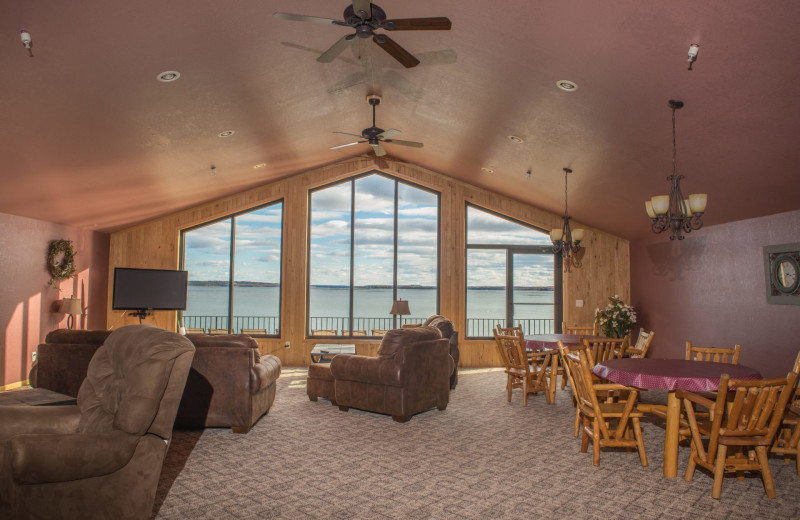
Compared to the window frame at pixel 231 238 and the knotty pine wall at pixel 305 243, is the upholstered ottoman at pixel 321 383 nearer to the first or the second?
the knotty pine wall at pixel 305 243

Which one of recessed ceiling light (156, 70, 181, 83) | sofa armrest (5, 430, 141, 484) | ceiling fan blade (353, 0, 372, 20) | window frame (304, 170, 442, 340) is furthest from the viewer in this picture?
window frame (304, 170, 442, 340)

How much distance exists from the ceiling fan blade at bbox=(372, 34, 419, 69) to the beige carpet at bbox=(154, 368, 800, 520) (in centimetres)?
313

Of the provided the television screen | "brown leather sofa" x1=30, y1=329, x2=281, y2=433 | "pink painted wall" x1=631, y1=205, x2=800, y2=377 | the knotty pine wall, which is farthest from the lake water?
"brown leather sofa" x1=30, y1=329, x2=281, y2=433

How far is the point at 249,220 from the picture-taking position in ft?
32.6

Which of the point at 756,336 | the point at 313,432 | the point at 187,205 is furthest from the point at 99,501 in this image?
the point at 187,205

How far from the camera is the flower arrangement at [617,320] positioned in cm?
827

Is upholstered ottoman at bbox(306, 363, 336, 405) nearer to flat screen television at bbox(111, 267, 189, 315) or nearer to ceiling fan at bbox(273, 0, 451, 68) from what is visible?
ceiling fan at bbox(273, 0, 451, 68)

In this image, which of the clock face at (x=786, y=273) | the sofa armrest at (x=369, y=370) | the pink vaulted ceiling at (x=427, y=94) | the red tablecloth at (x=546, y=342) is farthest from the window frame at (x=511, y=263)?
the sofa armrest at (x=369, y=370)

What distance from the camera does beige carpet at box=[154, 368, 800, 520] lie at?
320 centimetres

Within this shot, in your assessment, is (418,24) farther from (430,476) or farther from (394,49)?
(430,476)

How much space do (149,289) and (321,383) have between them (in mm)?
4273

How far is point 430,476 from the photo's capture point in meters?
3.79

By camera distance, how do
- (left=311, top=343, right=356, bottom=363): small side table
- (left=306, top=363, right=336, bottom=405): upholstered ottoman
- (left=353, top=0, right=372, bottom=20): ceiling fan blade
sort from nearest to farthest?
(left=353, top=0, right=372, bottom=20): ceiling fan blade < (left=306, top=363, right=336, bottom=405): upholstered ottoman < (left=311, top=343, right=356, bottom=363): small side table

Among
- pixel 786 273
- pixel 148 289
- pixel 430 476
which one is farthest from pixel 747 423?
pixel 148 289
